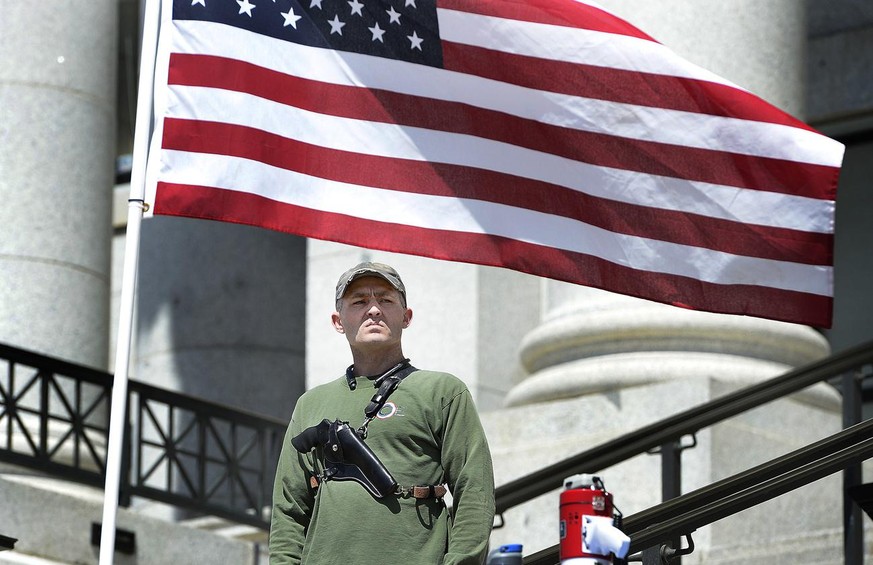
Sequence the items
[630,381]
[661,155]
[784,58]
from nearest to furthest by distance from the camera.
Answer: [661,155], [630,381], [784,58]

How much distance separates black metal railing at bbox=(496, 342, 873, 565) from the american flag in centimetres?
28

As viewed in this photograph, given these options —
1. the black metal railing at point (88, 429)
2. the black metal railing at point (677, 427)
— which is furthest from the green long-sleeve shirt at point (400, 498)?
the black metal railing at point (88, 429)

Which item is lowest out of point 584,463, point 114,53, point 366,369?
point 366,369

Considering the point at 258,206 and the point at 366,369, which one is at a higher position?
the point at 258,206

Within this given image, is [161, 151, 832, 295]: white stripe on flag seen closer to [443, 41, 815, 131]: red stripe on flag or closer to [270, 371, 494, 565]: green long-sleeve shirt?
[443, 41, 815, 131]: red stripe on flag

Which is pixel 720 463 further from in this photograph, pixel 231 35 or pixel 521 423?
pixel 231 35

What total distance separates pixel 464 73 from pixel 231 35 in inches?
47.8

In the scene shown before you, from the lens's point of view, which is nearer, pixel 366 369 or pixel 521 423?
pixel 366 369

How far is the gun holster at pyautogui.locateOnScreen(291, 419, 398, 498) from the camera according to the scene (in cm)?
505

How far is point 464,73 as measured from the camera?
7941mm

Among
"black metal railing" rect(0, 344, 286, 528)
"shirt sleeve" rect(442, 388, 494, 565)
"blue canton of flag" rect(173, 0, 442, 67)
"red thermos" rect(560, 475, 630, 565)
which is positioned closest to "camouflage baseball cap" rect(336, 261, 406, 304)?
"shirt sleeve" rect(442, 388, 494, 565)

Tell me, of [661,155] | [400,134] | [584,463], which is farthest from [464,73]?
[584,463]

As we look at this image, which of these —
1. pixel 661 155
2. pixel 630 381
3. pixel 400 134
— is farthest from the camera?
pixel 630 381

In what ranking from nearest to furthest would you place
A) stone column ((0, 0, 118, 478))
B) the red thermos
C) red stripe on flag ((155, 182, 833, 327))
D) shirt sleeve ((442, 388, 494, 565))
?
the red thermos → shirt sleeve ((442, 388, 494, 565)) → red stripe on flag ((155, 182, 833, 327)) → stone column ((0, 0, 118, 478))
